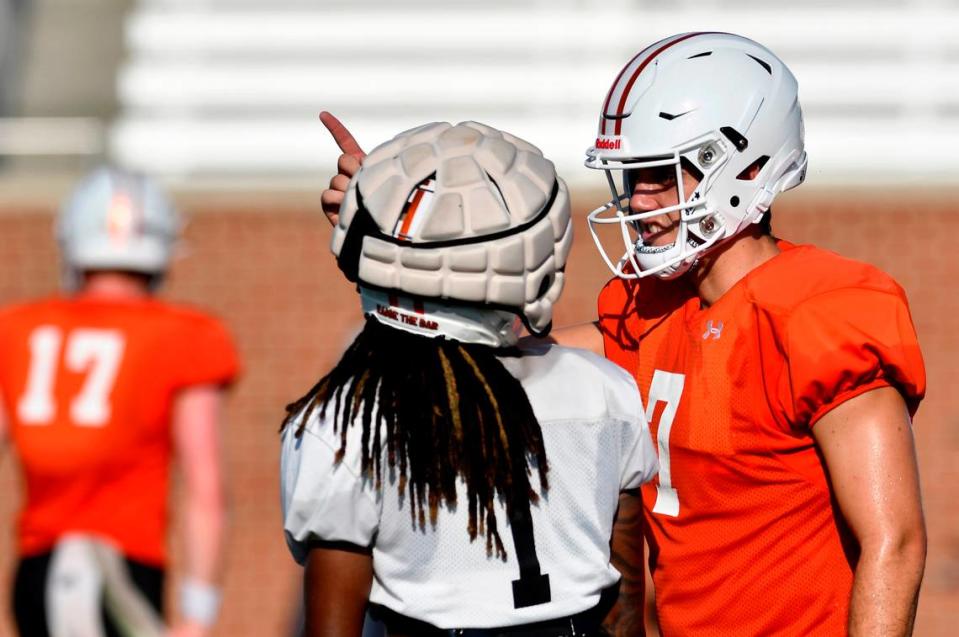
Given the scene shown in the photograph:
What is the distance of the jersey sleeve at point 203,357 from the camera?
14.1 ft

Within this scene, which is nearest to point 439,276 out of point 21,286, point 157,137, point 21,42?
point 21,286

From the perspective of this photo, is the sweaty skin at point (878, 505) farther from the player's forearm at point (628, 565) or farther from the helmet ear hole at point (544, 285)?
the helmet ear hole at point (544, 285)

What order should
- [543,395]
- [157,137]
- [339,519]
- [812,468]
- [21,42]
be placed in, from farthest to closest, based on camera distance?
[21,42] < [157,137] < [812,468] < [543,395] < [339,519]

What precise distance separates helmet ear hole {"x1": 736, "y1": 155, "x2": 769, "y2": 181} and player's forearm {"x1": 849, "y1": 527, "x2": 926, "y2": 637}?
0.76m

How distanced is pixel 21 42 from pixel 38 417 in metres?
6.13

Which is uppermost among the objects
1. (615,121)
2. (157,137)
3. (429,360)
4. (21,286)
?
(615,121)

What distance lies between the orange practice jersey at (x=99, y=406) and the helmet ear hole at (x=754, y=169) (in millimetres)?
1952

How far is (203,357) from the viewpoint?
435 centimetres

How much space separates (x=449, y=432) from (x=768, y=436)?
67cm

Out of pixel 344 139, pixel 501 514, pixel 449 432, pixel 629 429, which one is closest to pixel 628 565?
pixel 629 429

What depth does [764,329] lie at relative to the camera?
2762 millimetres

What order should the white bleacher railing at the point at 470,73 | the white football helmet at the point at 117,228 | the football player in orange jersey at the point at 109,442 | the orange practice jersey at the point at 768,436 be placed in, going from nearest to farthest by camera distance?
the orange practice jersey at the point at 768,436
the football player in orange jersey at the point at 109,442
the white football helmet at the point at 117,228
the white bleacher railing at the point at 470,73

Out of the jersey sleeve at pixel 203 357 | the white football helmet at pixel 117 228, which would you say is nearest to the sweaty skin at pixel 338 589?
the jersey sleeve at pixel 203 357

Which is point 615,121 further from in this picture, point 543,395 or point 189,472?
point 189,472
